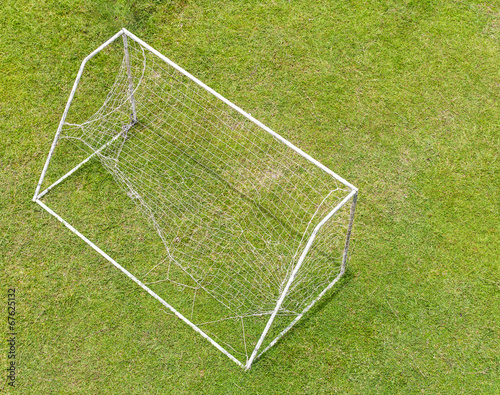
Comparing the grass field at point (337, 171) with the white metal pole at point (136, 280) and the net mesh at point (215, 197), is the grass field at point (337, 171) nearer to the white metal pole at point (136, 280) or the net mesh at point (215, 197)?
the white metal pole at point (136, 280)

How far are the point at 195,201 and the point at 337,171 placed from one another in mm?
1680

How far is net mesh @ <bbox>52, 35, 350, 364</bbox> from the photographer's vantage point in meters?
6.14

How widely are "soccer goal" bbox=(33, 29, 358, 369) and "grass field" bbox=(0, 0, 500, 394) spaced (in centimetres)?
16

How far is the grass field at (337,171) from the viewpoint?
5785 mm

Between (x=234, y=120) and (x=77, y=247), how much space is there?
7.81ft

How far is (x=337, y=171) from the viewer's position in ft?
22.9

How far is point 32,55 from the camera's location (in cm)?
776

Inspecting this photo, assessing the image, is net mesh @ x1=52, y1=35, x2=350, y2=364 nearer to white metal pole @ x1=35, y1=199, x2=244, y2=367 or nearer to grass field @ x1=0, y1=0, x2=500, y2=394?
white metal pole @ x1=35, y1=199, x2=244, y2=367

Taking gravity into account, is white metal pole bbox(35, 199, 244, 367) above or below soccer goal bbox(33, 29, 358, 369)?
below

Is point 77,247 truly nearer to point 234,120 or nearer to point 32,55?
point 234,120

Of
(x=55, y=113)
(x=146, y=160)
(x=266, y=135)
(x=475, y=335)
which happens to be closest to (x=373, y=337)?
(x=475, y=335)

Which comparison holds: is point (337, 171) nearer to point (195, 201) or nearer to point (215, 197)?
point (215, 197)

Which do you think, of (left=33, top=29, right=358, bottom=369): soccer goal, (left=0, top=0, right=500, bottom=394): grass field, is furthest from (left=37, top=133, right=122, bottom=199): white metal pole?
(left=0, top=0, right=500, bottom=394): grass field

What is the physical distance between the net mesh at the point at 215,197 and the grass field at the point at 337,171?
0.82 feet
